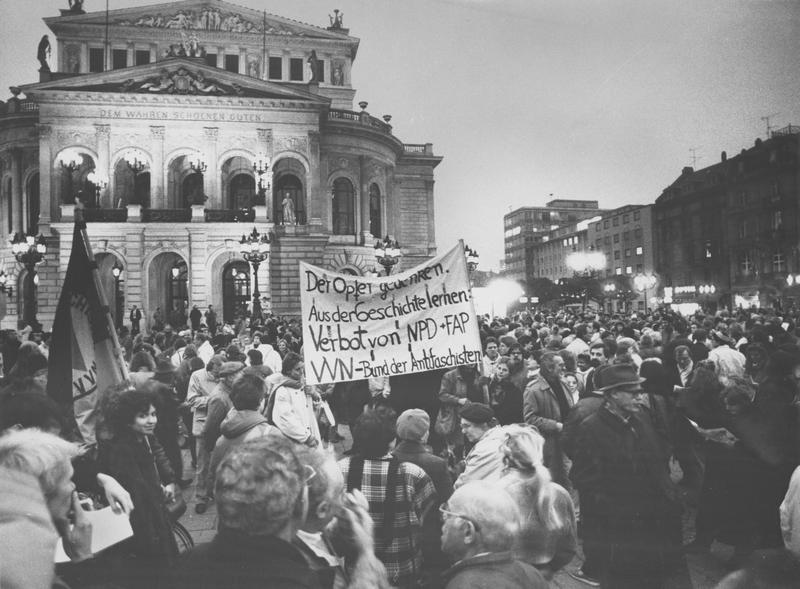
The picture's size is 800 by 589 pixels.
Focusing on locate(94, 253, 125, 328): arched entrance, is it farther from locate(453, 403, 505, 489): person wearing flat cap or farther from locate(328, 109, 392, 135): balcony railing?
locate(453, 403, 505, 489): person wearing flat cap

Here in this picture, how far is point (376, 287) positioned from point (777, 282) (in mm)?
43781

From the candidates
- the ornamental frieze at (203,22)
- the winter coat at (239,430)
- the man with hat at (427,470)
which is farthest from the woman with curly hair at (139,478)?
the ornamental frieze at (203,22)

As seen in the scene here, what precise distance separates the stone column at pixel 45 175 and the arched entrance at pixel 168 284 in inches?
235

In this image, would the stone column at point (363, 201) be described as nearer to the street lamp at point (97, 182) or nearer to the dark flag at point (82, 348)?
the street lamp at point (97, 182)

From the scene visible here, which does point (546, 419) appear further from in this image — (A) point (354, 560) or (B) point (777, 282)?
(B) point (777, 282)

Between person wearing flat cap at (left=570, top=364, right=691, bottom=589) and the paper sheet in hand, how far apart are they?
106 inches

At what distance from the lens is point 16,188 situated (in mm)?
34844

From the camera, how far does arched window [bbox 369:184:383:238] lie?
40781 millimetres

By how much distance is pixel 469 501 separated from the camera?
2299mm

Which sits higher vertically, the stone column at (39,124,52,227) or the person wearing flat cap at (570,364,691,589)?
the stone column at (39,124,52,227)

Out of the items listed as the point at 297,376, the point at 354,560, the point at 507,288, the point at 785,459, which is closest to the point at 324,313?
the point at 297,376

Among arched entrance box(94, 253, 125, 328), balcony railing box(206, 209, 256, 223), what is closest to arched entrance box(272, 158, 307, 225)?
balcony railing box(206, 209, 256, 223)

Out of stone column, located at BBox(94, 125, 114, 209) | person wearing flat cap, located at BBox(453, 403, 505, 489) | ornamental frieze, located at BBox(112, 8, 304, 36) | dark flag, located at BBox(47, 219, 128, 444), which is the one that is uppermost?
ornamental frieze, located at BBox(112, 8, 304, 36)

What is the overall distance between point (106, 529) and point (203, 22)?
45.8 m
